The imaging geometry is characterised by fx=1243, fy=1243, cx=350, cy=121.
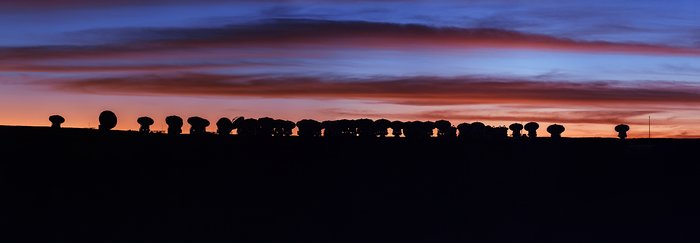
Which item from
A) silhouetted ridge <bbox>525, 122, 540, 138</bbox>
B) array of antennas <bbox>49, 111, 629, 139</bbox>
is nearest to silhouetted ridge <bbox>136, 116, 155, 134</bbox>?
array of antennas <bbox>49, 111, 629, 139</bbox>

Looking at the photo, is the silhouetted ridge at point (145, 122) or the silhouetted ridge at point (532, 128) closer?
the silhouetted ridge at point (145, 122)

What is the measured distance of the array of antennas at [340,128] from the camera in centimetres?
12144

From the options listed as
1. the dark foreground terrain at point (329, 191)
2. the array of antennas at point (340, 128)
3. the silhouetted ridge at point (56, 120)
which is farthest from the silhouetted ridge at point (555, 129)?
the silhouetted ridge at point (56, 120)

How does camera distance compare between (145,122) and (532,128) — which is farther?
(532,128)

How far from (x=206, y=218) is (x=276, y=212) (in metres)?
6.18

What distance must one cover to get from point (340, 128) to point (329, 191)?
3560cm

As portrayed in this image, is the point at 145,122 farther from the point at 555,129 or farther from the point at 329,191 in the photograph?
the point at 555,129

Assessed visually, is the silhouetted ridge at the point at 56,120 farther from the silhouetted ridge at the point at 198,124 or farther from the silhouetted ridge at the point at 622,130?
the silhouetted ridge at the point at 622,130

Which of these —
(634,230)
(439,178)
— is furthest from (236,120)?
(634,230)

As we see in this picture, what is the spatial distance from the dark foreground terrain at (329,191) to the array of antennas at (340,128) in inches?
394

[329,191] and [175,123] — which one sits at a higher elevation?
[175,123]

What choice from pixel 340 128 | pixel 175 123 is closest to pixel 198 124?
pixel 175 123

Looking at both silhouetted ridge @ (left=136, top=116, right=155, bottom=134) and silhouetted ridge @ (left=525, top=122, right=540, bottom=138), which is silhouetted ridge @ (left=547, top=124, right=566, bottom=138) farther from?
silhouetted ridge @ (left=136, top=116, right=155, bottom=134)

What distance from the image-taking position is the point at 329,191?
4011 inches
